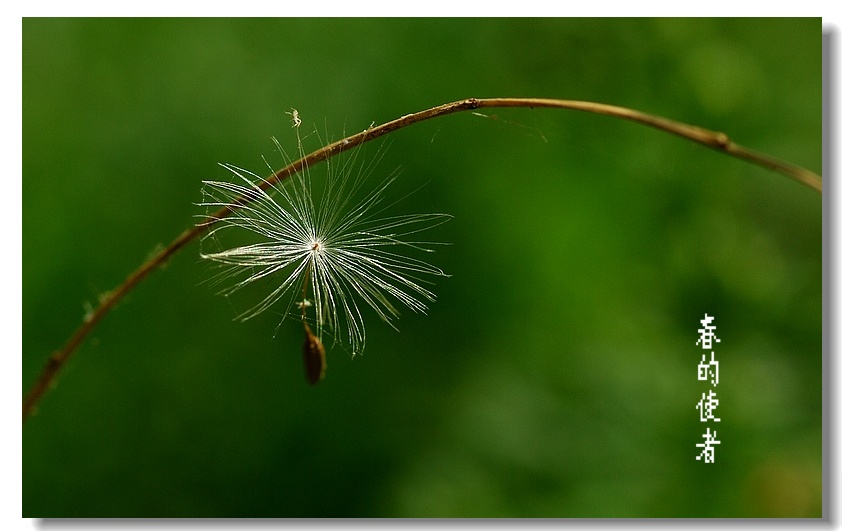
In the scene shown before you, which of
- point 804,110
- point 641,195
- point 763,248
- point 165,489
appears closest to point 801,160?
point 804,110

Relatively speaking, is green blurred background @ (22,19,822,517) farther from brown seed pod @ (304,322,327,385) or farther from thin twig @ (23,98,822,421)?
thin twig @ (23,98,822,421)

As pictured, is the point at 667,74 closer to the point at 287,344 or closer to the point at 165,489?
the point at 287,344

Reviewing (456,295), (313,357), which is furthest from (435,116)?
(456,295)

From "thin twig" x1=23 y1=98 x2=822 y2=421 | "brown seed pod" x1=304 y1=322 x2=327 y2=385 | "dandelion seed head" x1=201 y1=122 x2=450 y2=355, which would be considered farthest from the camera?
"dandelion seed head" x1=201 y1=122 x2=450 y2=355

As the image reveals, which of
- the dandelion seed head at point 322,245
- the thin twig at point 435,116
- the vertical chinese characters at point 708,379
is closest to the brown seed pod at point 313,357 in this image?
the dandelion seed head at point 322,245

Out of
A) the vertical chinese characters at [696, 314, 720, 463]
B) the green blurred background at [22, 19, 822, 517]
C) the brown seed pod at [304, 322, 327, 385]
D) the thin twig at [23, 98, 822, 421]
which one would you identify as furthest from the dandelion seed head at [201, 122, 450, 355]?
the vertical chinese characters at [696, 314, 720, 463]

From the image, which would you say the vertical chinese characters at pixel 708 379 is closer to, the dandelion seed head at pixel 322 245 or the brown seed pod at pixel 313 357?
the dandelion seed head at pixel 322 245
